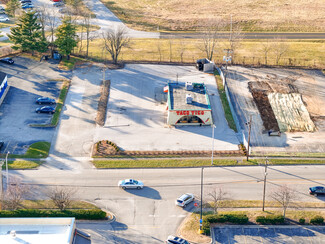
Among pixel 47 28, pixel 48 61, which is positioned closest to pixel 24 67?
pixel 48 61

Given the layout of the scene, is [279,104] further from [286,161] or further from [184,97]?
[286,161]

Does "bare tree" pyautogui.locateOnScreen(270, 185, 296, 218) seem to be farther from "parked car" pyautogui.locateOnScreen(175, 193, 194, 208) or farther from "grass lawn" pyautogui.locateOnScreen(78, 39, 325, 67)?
"grass lawn" pyautogui.locateOnScreen(78, 39, 325, 67)

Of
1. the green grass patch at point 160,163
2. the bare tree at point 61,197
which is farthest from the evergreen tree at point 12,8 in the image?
the bare tree at point 61,197

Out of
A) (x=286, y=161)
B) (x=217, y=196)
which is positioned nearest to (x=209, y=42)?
(x=286, y=161)

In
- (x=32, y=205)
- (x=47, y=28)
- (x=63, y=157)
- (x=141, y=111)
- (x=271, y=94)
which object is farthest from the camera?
(x=47, y=28)

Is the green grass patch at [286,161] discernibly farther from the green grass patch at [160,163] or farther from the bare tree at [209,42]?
the bare tree at [209,42]

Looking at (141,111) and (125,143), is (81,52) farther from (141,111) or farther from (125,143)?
(125,143)
